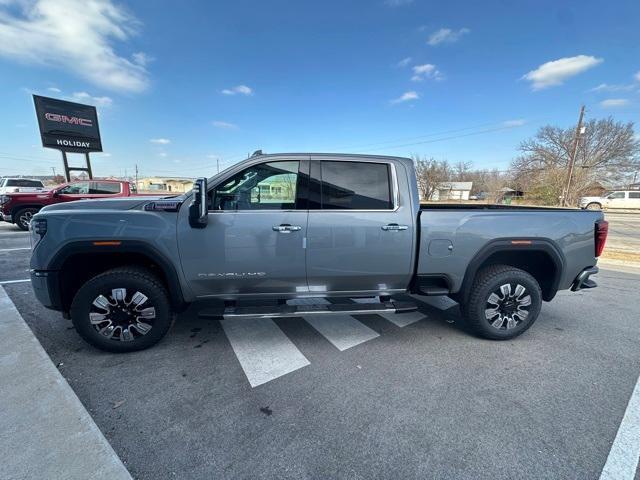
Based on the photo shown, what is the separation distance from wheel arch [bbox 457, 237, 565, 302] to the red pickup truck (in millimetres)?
10768

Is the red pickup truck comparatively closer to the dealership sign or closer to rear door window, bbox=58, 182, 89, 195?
rear door window, bbox=58, 182, 89, 195

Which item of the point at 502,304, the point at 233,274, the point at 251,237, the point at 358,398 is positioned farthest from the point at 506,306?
the point at 233,274

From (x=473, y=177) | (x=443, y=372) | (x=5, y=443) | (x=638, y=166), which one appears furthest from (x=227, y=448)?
(x=473, y=177)

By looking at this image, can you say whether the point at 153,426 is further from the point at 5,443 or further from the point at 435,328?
the point at 435,328

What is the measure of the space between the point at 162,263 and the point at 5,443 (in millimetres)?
1522

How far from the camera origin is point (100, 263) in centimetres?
311

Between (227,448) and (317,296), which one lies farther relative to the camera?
(317,296)

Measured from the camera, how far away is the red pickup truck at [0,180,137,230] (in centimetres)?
1052

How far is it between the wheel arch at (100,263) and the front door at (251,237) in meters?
0.20

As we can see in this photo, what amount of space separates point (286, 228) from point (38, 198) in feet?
40.8

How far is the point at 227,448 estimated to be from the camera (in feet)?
6.34

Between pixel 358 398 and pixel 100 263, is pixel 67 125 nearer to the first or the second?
pixel 100 263

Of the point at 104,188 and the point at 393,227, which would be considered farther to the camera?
the point at 104,188

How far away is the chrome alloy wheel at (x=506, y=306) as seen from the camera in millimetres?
3346
